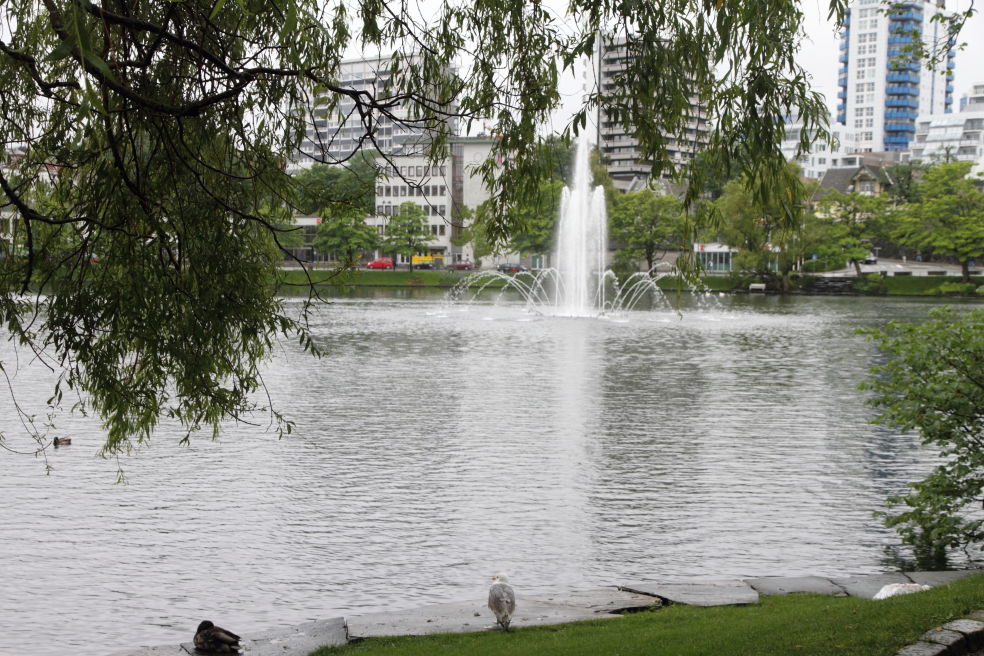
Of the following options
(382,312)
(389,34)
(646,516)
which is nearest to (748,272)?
(382,312)

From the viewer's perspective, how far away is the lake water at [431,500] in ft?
41.7

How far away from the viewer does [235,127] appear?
373 inches

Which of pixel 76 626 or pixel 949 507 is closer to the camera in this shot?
pixel 76 626

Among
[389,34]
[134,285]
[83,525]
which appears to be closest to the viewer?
A: [134,285]

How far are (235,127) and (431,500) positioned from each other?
884cm

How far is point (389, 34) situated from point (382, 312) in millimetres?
51102

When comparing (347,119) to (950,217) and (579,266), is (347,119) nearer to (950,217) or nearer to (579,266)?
(579,266)

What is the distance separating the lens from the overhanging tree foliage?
838cm

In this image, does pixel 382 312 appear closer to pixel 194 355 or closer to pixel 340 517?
pixel 340 517

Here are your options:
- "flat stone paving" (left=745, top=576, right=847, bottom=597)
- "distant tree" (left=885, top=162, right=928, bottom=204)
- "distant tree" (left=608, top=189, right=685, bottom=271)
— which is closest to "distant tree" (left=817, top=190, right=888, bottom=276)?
"distant tree" (left=608, top=189, right=685, bottom=271)

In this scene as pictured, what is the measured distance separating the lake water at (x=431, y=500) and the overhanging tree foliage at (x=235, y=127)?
3.27 meters

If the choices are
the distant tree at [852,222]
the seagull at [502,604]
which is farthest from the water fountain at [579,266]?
the seagull at [502,604]

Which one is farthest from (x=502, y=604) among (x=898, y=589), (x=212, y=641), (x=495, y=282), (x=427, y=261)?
(x=427, y=261)

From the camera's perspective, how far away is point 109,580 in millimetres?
12977
